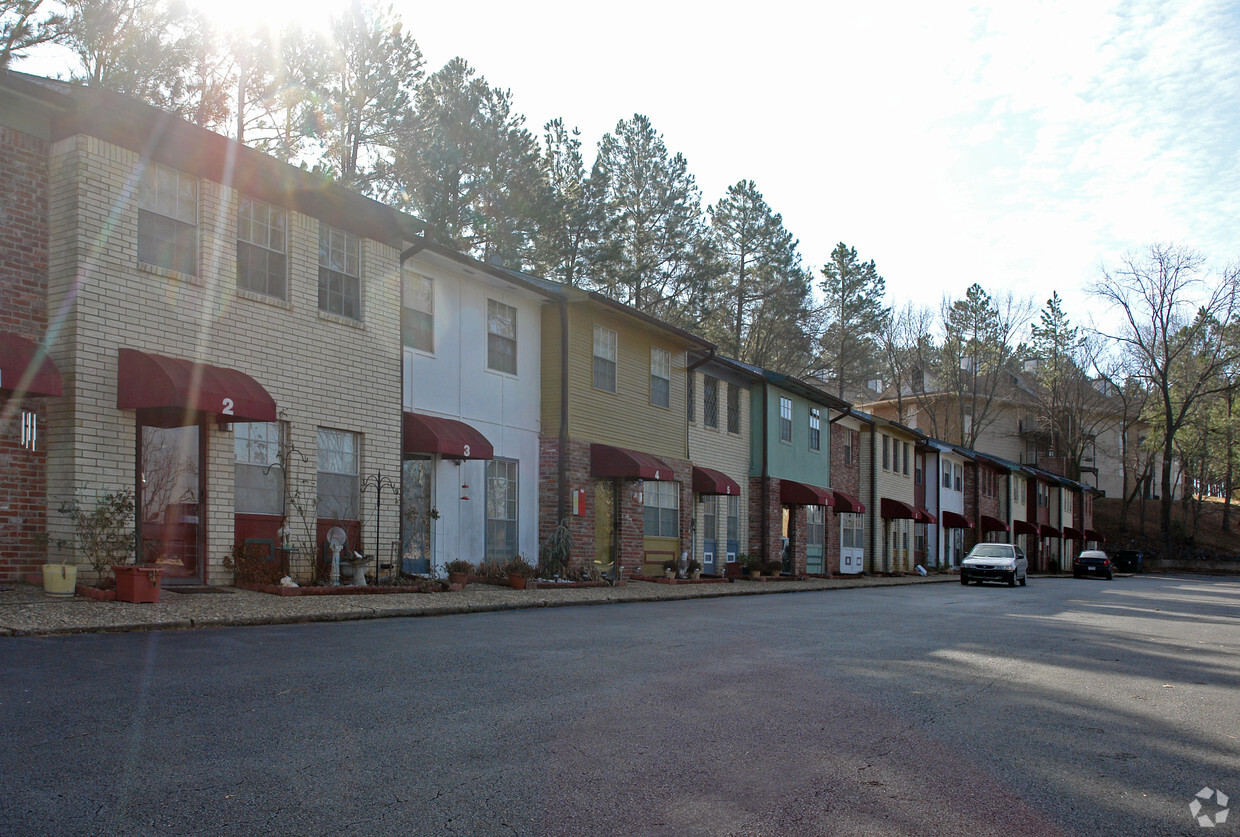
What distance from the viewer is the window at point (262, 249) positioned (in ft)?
47.5

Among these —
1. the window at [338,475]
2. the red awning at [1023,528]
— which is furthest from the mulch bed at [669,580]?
the red awning at [1023,528]

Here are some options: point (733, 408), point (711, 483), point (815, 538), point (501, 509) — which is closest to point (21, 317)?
point (501, 509)

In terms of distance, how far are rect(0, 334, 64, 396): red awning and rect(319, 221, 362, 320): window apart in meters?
5.04

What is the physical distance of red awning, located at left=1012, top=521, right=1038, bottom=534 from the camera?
57.5 metres

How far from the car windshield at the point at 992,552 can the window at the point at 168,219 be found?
28638 mm

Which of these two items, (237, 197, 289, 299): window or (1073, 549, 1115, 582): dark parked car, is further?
(1073, 549, 1115, 582): dark parked car

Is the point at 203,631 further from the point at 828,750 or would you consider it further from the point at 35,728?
the point at 828,750

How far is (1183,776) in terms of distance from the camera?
5.35 metres

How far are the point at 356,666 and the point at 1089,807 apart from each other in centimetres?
550

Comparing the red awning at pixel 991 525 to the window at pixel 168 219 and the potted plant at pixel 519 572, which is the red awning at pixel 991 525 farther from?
the window at pixel 168 219

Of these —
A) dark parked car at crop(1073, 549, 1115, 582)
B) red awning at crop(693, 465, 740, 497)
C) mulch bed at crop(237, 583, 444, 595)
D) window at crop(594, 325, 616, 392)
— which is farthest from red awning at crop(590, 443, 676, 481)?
dark parked car at crop(1073, 549, 1115, 582)

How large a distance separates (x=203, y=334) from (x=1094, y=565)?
144ft

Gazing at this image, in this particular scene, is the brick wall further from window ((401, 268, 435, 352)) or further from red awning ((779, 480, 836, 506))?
red awning ((779, 480, 836, 506))

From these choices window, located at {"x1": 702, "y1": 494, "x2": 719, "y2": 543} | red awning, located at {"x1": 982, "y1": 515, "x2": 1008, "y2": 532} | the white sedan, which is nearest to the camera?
window, located at {"x1": 702, "y1": 494, "x2": 719, "y2": 543}
